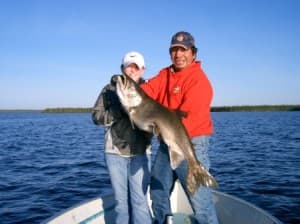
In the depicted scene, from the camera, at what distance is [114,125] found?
194 inches

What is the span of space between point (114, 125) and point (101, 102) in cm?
38

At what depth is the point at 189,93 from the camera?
457cm

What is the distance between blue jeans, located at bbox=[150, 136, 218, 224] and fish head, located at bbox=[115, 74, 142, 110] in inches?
33.0

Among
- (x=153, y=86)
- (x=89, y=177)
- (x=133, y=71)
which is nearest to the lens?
(x=133, y=71)

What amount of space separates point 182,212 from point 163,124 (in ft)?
9.92

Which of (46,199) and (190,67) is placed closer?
(190,67)

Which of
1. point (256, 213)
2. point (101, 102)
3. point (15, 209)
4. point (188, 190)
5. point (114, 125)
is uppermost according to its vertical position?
point (101, 102)

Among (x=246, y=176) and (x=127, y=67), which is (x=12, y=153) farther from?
(x=127, y=67)

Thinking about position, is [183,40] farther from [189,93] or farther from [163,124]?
[163,124]

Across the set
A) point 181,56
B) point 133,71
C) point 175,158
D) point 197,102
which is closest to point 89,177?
point 133,71

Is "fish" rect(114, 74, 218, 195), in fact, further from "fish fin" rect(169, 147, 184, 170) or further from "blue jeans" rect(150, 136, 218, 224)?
"blue jeans" rect(150, 136, 218, 224)

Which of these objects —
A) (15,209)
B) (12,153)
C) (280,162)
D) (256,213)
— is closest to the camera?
(256,213)

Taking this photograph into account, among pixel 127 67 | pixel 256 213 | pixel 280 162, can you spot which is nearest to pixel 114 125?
pixel 127 67

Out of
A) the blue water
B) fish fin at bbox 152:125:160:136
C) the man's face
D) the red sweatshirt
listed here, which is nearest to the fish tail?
the red sweatshirt
